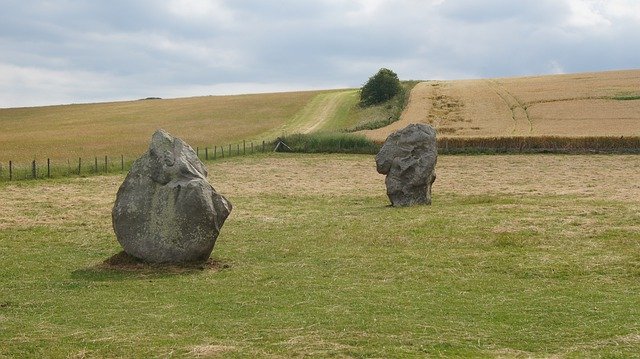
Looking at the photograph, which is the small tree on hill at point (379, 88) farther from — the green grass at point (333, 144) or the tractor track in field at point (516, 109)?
the green grass at point (333, 144)

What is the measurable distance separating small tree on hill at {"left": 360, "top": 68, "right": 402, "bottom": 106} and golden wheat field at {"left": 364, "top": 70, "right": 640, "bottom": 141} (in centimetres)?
312

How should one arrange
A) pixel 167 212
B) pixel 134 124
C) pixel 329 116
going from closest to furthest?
pixel 167 212, pixel 134 124, pixel 329 116

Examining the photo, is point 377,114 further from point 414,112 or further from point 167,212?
point 167,212

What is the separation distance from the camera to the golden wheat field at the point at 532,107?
6556cm

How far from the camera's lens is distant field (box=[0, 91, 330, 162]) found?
64500mm

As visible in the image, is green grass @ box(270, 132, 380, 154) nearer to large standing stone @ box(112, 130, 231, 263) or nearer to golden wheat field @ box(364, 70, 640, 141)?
golden wheat field @ box(364, 70, 640, 141)

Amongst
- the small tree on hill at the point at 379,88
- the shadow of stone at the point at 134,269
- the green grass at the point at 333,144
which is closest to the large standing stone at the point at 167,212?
the shadow of stone at the point at 134,269

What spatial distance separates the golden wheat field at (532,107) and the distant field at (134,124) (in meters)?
15.1

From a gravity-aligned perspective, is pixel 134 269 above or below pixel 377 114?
below

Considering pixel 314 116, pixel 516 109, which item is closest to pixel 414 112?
pixel 516 109

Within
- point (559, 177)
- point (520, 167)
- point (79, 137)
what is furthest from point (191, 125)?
point (559, 177)

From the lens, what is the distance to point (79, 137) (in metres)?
Result: 73.4

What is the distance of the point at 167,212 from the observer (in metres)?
18.4

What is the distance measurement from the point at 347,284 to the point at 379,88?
78839 mm
